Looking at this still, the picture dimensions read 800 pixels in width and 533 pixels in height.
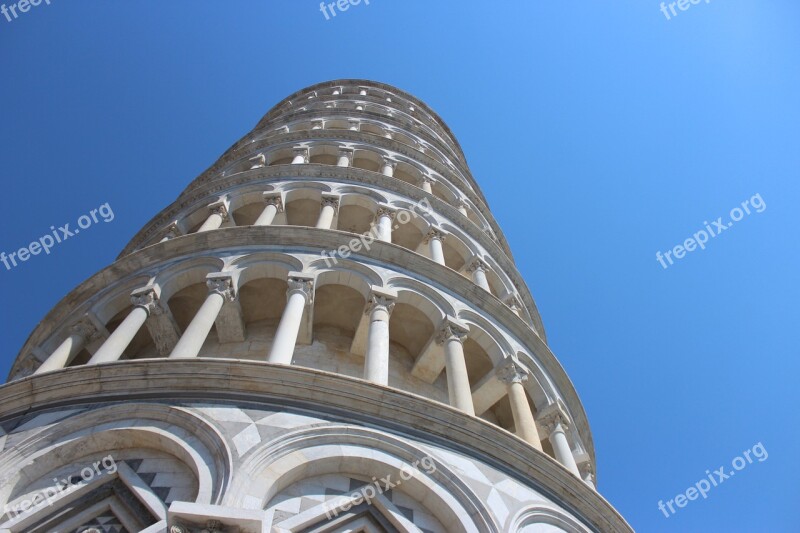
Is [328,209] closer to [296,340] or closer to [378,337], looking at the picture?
[296,340]

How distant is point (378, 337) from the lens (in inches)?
425

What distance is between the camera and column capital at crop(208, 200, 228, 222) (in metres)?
17.0

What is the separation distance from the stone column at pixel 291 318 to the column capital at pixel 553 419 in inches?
191

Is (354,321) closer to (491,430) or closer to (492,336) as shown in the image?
(492,336)

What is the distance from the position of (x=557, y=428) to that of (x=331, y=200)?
26.8 ft

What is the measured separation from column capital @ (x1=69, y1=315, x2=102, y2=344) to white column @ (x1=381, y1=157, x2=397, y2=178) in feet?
35.1

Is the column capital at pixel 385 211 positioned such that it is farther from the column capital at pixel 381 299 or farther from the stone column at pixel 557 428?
the stone column at pixel 557 428

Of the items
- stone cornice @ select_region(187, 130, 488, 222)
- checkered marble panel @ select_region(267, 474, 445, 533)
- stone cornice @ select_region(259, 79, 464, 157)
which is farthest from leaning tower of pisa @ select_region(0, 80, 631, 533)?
stone cornice @ select_region(259, 79, 464, 157)

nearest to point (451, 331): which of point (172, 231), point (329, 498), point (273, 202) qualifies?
point (329, 498)

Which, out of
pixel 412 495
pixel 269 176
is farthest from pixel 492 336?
pixel 269 176

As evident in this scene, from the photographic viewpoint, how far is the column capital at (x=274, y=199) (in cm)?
1705

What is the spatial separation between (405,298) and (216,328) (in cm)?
361

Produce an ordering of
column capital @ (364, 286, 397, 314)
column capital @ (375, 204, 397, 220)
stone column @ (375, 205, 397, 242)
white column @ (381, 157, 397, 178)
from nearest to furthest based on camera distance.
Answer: column capital @ (364, 286, 397, 314), stone column @ (375, 205, 397, 242), column capital @ (375, 204, 397, 220), white column @ (381, 157, 397, 178)

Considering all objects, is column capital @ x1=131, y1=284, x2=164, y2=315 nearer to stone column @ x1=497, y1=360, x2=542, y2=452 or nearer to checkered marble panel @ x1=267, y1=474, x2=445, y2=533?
checkered marble panel @ x1=267, y1=474, x2=445, y2=533
